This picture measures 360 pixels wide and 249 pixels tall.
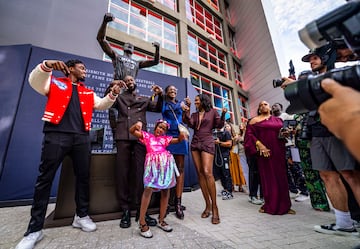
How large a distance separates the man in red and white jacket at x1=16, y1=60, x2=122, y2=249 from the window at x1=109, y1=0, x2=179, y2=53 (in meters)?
6.69

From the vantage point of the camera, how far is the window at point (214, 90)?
967 centimetres

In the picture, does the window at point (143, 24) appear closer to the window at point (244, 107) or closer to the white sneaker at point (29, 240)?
the window at point (244, 107)

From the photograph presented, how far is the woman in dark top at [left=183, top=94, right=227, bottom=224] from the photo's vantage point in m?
2.10

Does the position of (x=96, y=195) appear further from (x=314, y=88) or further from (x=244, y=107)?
(x=244, y=107)

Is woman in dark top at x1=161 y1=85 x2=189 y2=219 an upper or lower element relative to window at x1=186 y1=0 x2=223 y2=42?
lower

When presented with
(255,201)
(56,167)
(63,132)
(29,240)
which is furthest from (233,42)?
(29,240)

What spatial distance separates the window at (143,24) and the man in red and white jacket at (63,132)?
22.0ft

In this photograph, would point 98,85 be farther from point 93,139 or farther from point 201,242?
point 201,242

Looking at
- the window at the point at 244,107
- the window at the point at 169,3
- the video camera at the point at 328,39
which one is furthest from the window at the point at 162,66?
the video camera at the point at 328,39

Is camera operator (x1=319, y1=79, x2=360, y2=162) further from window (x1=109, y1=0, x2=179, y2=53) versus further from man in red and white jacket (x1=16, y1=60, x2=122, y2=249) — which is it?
window (x1=109, y1=0, x2=179, y2=53)

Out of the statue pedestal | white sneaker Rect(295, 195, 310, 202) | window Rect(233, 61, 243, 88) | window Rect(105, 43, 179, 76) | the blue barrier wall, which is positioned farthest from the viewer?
window Rect(233, 61, 243, 88)

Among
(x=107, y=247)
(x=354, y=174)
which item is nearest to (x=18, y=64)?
(x=107, y=247)

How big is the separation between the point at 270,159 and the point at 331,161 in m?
0.83

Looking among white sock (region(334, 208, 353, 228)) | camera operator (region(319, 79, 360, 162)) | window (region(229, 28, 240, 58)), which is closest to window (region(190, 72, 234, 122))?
window (region(229, 28, 240, 58))
